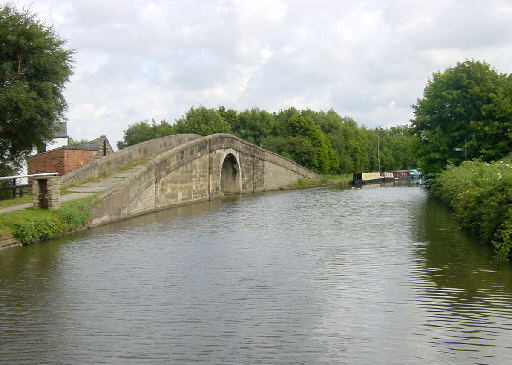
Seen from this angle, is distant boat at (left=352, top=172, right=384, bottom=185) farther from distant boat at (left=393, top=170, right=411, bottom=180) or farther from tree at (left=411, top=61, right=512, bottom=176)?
tree at (left=411, top=61, right=512, bottom=176)

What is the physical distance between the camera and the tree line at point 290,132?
52.3 meters

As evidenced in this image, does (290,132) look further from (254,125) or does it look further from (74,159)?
(74,159)

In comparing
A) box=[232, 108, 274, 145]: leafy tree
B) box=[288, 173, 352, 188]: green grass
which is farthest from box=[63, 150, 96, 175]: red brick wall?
box=[232, 108, 274, 145]: leafy tree

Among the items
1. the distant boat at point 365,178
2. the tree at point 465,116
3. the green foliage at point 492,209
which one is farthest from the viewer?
the distant boat at point 365,178

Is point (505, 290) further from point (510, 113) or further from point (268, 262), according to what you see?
point (510, 113)

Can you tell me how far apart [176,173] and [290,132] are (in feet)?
110

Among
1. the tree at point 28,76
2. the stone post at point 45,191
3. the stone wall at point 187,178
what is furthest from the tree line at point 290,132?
the stone post at point 45,191

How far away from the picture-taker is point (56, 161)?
81.7 feet

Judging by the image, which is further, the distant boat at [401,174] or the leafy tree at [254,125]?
the distant boat at [401,174]

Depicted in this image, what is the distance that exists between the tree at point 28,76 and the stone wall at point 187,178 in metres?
3.98

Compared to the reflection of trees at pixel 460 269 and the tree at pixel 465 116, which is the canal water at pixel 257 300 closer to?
the reflection of trees at pixel 460 269

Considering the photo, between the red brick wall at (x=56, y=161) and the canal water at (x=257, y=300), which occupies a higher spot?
the red brick wall at (x=56, y=161)

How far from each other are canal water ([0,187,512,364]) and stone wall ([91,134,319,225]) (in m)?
4.00

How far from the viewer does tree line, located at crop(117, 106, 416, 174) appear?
52.3m
